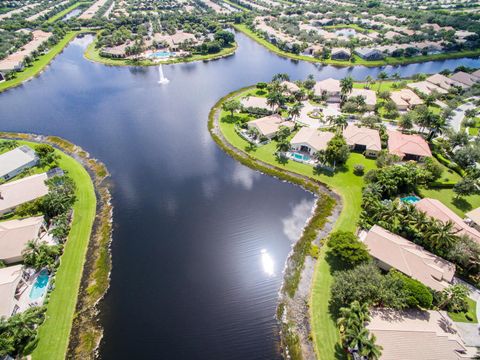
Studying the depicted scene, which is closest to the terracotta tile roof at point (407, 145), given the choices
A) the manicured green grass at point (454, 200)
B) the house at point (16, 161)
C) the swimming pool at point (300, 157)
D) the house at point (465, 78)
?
the manicured green grass at point (454, 200)

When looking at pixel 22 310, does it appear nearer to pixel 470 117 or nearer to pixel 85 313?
pixel 85 313

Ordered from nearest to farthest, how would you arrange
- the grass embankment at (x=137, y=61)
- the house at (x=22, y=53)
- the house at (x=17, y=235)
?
1. the house at (x=17, y=235)
2. the house at (x=22, y=53)
3. the grass embankment at (x=137, y=61)

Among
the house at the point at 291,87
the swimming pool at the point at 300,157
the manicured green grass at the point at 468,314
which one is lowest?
the manicured green grass at the point at 468,314

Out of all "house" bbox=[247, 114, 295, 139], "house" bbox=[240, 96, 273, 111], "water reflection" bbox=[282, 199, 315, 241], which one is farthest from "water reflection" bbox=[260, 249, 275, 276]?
Answer: "house" bbox=[240, 96, 273, 111]

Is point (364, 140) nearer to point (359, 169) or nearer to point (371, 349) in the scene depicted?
point (359, 169)

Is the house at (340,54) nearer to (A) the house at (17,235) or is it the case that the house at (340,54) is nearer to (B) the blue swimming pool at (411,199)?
(B) the blue swimming pool at (411,199)

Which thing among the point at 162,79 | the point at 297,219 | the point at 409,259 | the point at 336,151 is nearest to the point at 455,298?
the point at 409,259

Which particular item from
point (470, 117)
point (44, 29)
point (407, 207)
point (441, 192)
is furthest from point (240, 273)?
point (44, 29)
